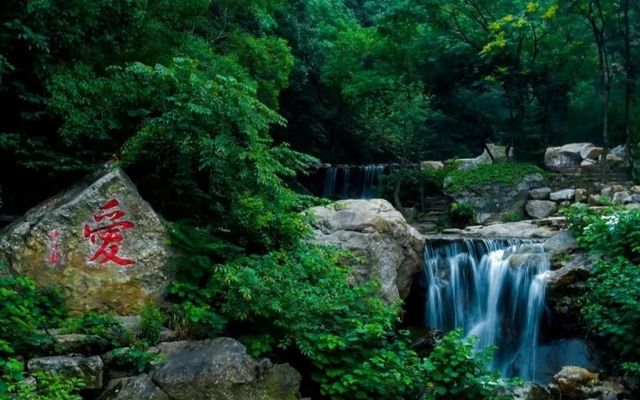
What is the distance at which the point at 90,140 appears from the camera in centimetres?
660

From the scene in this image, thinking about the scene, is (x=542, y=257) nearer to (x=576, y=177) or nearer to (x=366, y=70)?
(x=576, y=177)

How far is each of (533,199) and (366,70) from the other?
A: 773 cm

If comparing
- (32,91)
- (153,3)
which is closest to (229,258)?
(32,91)

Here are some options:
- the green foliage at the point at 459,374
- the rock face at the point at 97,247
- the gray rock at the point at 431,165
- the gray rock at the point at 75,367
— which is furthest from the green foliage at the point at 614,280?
the gray rock at the point at 431,165

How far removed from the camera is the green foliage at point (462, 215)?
53.2 ft

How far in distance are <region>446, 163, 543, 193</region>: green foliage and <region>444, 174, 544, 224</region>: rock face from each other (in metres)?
0.12

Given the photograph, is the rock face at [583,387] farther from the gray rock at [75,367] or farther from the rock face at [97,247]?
the gray rock at [75,367]

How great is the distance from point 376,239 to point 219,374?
14.7 ft

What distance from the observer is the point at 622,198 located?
13.5 m

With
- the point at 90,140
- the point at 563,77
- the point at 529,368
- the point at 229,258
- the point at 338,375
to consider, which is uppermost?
the point at 563,77

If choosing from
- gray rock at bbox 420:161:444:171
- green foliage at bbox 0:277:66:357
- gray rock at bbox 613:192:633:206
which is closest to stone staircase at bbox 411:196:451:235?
gray rock at bbox 420:161:444:171

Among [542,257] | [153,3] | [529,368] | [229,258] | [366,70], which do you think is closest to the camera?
[229,258]

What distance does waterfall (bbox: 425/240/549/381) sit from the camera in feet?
30.4

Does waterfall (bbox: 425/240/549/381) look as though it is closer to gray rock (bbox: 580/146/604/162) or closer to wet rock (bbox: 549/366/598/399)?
wet rock (bbox: 549/366/598/399)
